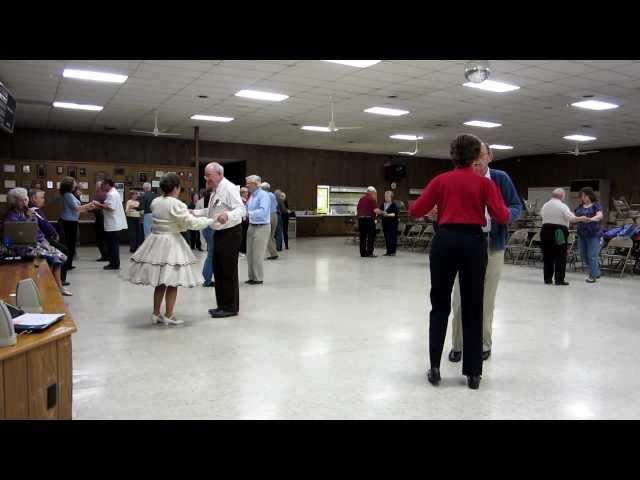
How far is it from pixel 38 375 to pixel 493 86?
9.15 m

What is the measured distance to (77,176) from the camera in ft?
46.8

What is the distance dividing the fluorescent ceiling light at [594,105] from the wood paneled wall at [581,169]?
8471 mm

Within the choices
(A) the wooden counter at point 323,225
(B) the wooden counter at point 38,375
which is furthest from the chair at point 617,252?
(A) the wooden counter at point 323,225

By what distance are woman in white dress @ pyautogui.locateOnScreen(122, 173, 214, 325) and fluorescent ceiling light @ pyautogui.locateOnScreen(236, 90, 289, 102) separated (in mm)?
5831

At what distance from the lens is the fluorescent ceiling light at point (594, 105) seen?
10.7m

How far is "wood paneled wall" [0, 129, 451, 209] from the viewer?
14.8m

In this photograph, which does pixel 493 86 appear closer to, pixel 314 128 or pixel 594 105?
pixel 594 105

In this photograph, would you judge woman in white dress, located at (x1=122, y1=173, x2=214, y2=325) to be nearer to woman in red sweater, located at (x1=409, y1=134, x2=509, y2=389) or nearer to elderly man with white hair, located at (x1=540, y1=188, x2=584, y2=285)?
woman in red sweater, located at (x1=409, y1=134, x2=509, y2=389)

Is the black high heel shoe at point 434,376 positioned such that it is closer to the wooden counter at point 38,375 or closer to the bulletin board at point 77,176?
the wooden counter at point 38,375

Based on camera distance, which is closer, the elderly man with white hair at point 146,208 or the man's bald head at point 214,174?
the man's bald head at point 214,174

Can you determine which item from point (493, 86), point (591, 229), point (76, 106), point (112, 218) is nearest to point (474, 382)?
point (591, 229)

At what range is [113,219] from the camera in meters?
8.41

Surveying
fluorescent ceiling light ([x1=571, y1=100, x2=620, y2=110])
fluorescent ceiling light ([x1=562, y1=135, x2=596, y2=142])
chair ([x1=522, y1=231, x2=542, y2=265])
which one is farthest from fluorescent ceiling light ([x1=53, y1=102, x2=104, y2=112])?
fluorescent ceiling light ([x1=562, y1=135, x2=596, y2=142])
